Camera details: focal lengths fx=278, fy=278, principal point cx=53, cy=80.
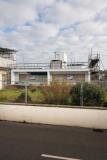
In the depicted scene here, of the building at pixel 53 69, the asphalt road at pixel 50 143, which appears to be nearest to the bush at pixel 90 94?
the asphalt road at pixel 50 143

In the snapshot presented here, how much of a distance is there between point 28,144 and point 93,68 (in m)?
45.0

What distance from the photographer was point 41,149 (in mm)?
8367

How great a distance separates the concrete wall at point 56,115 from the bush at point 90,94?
3.77ft

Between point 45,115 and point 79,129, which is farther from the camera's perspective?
point 45,115

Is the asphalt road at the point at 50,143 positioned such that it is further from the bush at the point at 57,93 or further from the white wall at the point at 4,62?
the white wall at the point at 4,62

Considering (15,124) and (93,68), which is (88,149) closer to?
(15,124)

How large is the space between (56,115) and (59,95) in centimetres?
190

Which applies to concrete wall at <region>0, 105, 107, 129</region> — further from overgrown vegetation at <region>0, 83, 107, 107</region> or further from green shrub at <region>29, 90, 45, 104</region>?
green shrub at <region>29, 90, 45, 104</region>

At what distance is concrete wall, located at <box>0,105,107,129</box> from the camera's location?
12.1m

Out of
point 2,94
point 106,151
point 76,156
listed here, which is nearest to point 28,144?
point 76,156

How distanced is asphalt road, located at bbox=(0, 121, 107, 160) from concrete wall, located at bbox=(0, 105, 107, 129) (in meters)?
0.52

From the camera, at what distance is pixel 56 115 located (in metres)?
12.9

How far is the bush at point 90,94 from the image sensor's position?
13.6m

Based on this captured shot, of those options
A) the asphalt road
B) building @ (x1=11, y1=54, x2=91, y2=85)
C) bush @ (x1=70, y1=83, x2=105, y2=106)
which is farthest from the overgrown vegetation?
building @ (x1=11, y1=54, x2=91, y2=85)
